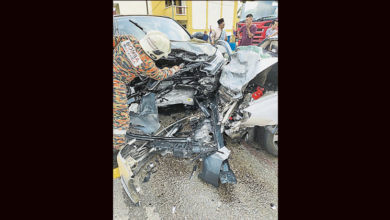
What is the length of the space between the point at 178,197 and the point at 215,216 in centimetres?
39

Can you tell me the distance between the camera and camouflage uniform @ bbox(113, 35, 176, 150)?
5.35ft

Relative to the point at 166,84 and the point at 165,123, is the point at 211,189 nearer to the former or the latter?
the point at 165,123

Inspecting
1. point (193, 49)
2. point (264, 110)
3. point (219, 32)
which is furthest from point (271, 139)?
point (219, 32)

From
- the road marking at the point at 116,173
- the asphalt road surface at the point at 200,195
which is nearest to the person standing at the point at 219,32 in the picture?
the asphalt road surface at the point at 200,195

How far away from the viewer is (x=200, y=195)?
5.35 feet

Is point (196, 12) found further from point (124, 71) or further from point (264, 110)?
point (264, 110)

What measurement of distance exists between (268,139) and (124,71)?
183cm

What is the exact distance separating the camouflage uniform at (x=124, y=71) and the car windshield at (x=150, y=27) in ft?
1.78

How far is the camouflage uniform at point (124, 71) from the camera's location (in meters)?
1.63

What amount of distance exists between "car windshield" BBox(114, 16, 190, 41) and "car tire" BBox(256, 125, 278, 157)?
1.81 metres

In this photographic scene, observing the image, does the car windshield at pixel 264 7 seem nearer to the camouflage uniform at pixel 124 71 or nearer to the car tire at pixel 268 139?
the camouflage uniform at pixel 124 71
